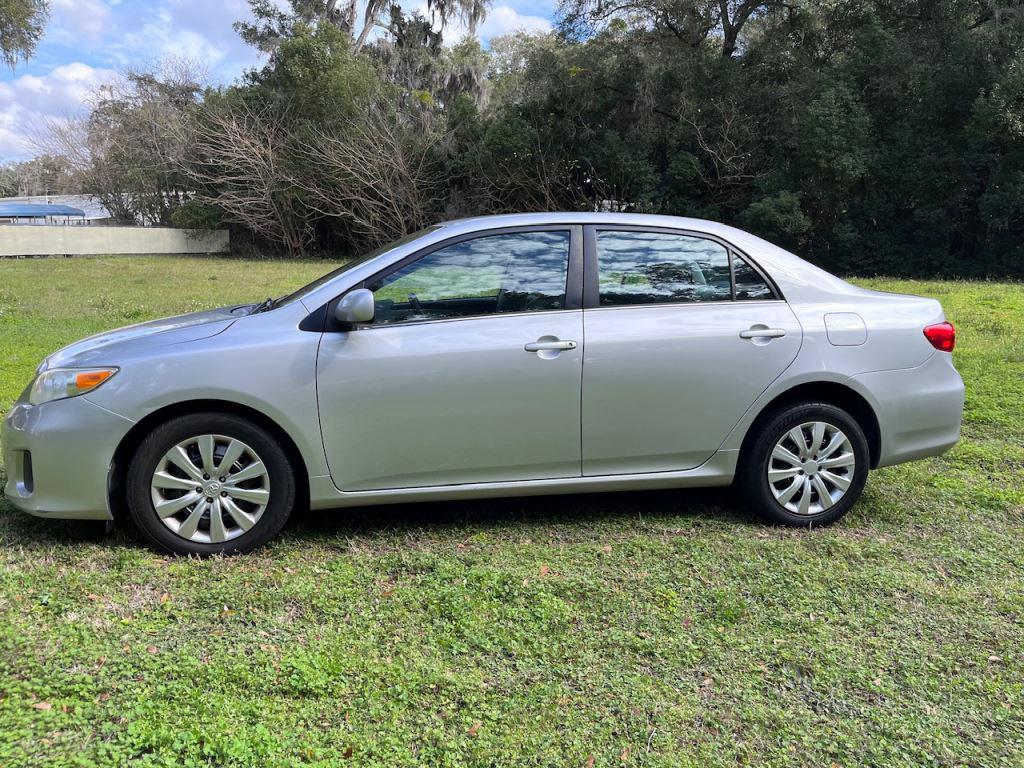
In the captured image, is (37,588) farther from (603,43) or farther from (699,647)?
(603,43)

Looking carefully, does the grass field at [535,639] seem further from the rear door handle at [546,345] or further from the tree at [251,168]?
the tree at [251,168]

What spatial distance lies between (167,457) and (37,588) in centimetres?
71

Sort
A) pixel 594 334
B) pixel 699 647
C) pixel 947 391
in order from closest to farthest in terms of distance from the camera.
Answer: pixel 699 647 → pixel 594 334 → pixel 947 391

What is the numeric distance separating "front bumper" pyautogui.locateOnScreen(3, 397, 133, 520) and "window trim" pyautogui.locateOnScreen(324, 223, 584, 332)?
1056 millimetres

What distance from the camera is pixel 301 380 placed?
3.54 metres

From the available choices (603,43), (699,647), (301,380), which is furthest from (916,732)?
(603,43)

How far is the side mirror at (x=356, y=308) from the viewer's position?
3.54 metres

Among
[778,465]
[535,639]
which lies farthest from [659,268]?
[535,639]

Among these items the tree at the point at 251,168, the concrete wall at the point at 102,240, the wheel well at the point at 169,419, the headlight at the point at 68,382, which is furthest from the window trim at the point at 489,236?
the concrete wall at the point at 102,240


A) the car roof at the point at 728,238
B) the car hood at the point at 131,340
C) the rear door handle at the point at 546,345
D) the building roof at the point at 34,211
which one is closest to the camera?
the car hood at the point at 131,340

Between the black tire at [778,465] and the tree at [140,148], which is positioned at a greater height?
the tree at [140,148]

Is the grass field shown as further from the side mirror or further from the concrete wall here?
the concrete wall

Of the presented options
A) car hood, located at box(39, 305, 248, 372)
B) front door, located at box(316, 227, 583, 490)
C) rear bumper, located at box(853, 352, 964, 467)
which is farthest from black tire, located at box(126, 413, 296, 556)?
rear bumper, located at box(853, 352, 964, 467)

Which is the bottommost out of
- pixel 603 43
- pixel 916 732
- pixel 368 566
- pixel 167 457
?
pixel 916 732
